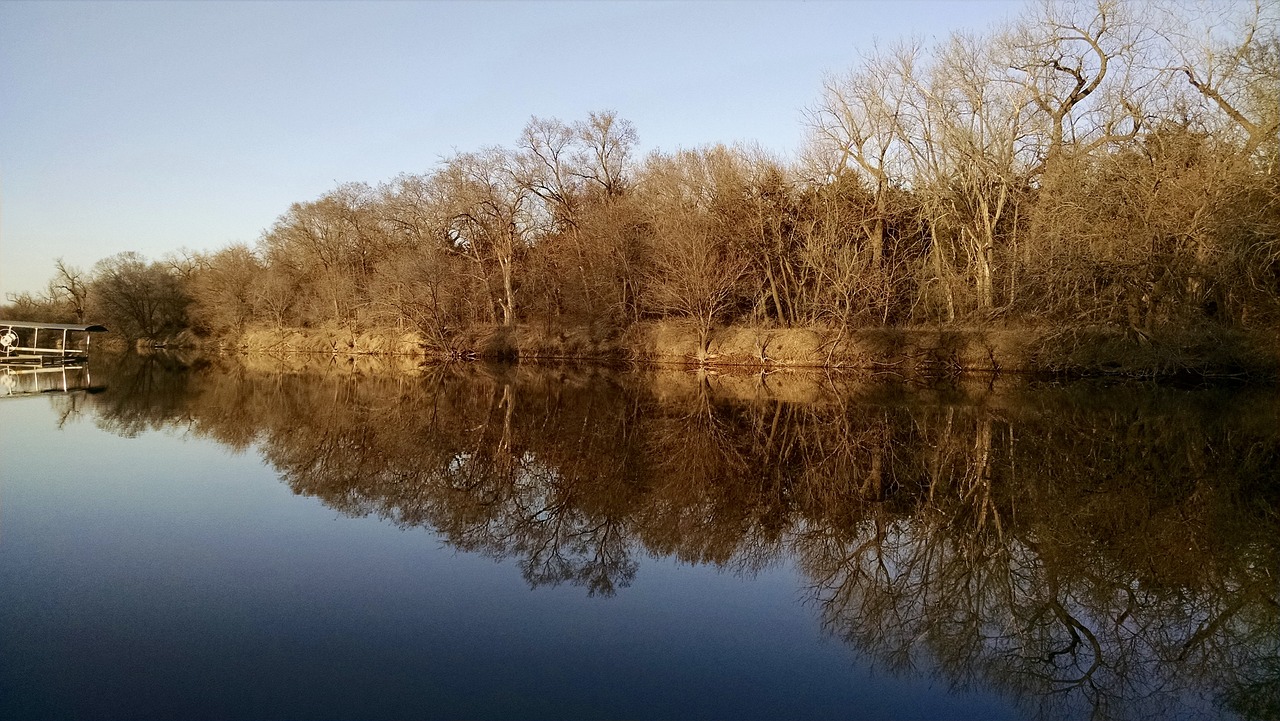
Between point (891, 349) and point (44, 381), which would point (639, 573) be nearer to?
point (891, 349)

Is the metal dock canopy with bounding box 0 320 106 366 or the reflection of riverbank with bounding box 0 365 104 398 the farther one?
the metal dock canopy with bounding box 0 320 106 366

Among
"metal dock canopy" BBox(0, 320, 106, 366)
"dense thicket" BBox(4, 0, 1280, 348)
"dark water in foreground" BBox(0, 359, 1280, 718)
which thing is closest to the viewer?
"dark water in foreground" BBox(0, 359, 1280, 718)

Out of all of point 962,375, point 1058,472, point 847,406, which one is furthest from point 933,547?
point 962,375

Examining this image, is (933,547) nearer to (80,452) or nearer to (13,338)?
(80,452)

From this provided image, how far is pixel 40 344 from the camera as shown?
53.1 metres

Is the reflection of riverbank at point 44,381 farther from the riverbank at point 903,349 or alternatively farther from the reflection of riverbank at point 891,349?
the riverbank at point 903,349

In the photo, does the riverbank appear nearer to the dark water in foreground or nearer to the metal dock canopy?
the dark water in foreground

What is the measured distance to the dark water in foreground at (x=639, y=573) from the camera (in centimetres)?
511

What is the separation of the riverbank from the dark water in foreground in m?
11.5

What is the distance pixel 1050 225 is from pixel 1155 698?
22790 mm

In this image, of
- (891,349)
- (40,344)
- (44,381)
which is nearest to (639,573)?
(891,349)

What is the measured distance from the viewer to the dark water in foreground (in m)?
5.11

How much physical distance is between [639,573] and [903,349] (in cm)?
2546

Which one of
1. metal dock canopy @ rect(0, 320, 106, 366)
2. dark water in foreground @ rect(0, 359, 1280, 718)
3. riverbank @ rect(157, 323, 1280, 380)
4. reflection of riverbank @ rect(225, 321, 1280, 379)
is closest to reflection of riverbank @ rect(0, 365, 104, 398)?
metal dock canopy @ rect(0, 320, 106, 366)
